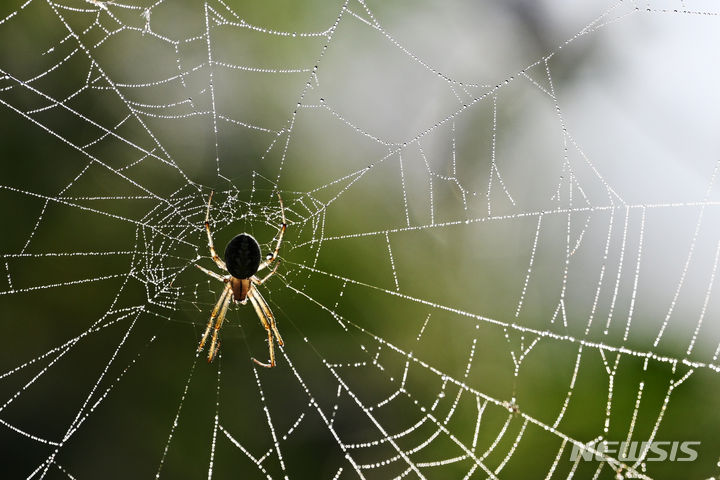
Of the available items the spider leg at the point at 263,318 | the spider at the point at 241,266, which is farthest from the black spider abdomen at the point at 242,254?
the spider leg at the point at 263,318

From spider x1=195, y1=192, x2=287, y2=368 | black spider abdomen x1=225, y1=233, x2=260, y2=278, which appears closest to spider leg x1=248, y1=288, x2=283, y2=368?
spider x1=195, y1=192, x2=287, y2=368

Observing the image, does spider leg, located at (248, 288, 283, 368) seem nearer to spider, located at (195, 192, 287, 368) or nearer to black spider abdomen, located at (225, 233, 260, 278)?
spider, located at (195, 192, 287, 368)

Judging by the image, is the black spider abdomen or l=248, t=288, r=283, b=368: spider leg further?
l=248, t=288, r=283, b=368: spider leg

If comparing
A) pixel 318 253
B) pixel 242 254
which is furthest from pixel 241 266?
pixel 318 253

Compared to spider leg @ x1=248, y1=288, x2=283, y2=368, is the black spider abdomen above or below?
above

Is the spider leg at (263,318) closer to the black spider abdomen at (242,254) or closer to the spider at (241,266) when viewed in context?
the spider at (241,266)

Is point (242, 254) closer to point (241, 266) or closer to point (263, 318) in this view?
point (241, 266)
